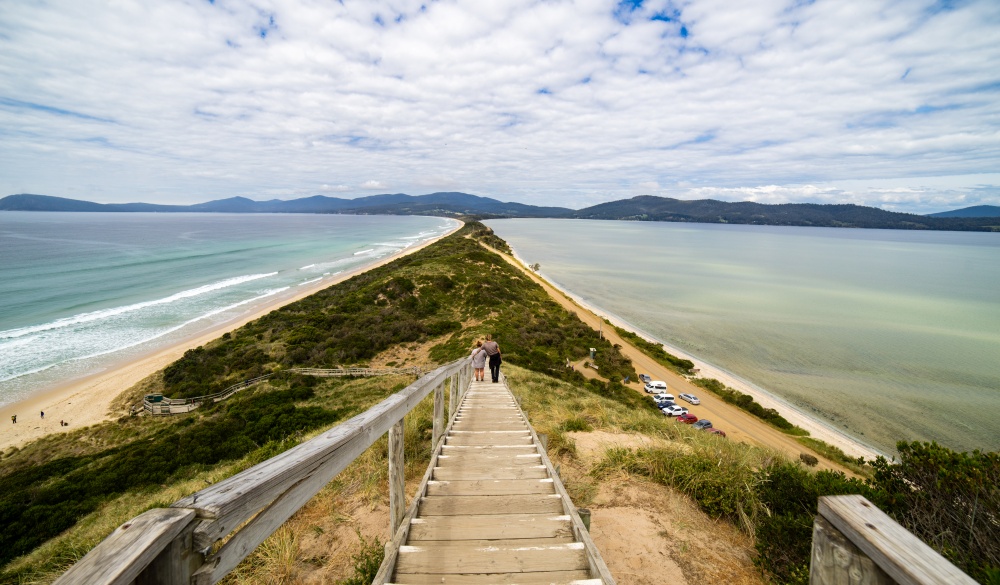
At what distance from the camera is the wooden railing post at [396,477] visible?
322 cm

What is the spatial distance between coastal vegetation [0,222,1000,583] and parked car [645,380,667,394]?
1.92m

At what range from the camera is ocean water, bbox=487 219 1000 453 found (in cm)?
2550

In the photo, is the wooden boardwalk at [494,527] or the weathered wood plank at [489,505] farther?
the weathered wood plank at [489,505]

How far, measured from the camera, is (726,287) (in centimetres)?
6362

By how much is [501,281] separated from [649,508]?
3957cm

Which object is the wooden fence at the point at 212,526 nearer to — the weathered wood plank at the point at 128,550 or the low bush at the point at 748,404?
the weathered wood plank at the point at 128,550

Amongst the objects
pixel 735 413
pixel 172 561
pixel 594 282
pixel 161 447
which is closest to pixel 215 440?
pixel 161 447

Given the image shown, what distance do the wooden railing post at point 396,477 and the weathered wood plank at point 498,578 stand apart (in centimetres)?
55

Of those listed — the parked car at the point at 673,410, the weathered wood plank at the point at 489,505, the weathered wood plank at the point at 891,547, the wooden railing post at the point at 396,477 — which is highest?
the weathered wood plank at the point at 891,547

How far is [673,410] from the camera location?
2192cm

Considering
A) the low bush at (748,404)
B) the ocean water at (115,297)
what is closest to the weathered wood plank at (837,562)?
the low bush at (748,404)

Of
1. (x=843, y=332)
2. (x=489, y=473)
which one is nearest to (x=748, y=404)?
(x=489, y=473)

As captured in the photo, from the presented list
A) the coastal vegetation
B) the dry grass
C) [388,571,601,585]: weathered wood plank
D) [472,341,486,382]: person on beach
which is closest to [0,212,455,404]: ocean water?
the coastal vegetation

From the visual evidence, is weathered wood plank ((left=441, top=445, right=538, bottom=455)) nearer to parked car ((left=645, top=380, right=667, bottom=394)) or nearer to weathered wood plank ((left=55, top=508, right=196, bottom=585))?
weathered wood plank ((left=55, top=508, right=196, bottom=585))
